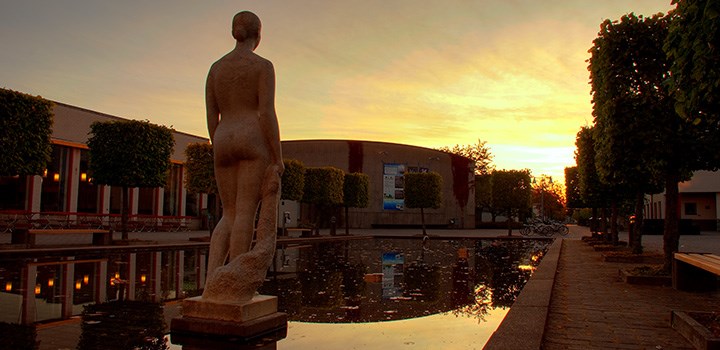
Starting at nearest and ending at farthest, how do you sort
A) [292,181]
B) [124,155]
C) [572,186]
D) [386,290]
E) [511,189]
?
[386,290] < [124,155] < [292,181] < [572,186] < [511,189]

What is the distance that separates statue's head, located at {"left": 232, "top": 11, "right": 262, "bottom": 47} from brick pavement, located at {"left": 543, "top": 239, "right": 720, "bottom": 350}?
11.8ft

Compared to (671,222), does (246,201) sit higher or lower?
higher

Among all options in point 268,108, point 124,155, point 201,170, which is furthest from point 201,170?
point 268,108

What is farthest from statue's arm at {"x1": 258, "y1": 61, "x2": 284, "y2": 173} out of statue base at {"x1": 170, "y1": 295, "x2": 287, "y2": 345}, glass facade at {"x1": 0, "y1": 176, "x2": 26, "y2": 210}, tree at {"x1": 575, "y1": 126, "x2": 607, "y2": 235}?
glass facade at {"x1": 0, "y1": 176, "x2": 26, "y2": 210}

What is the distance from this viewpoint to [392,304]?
6.47 meters

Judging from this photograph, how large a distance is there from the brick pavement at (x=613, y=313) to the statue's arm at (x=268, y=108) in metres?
2.78

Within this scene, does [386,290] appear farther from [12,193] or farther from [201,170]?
[12,193]

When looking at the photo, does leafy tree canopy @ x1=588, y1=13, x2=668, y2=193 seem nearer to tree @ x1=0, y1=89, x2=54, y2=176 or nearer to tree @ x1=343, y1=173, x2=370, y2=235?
tree @ x1=0, y1=89, x2=54, y2=176

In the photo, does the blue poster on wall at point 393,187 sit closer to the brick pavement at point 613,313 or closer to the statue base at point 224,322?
the brick pavement at point 613,313

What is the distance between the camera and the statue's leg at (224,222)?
4.66 m

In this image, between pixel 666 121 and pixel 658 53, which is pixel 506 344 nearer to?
pixel 666 121

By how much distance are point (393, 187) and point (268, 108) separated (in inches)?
1810

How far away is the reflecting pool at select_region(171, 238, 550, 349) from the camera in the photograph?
15.0ft

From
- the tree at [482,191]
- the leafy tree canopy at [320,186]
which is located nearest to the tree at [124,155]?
the leafy tree canopy at [320,186]
